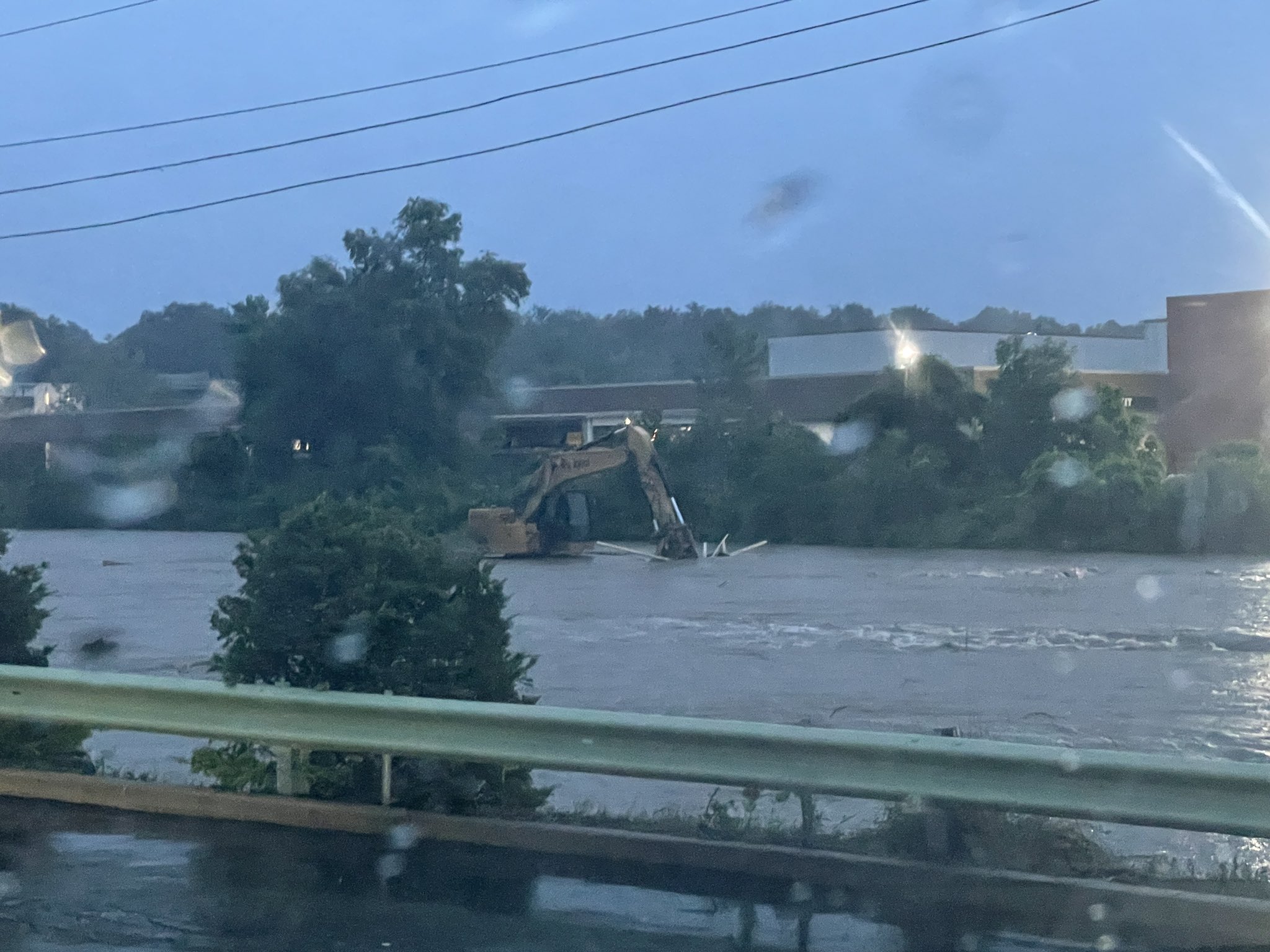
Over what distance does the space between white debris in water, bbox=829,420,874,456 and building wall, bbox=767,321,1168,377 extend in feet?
33.5

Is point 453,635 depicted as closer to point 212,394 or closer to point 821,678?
point 821,678

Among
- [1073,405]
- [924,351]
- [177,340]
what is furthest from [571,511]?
[177,340]

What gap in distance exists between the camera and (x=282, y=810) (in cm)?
747

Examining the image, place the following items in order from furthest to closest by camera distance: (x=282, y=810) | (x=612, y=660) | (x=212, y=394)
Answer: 1. (x=212, y=394)
2. (x=612, y=660)
3. (x=282, y=810)

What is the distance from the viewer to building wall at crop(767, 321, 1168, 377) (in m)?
57.2

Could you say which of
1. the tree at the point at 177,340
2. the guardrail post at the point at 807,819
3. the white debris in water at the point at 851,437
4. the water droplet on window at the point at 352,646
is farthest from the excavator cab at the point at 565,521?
the tree at the point at 177,340

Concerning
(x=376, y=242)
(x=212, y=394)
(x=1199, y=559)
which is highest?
(x=376, y=242)

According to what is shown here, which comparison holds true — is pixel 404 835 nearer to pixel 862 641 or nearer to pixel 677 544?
pixel 862 641

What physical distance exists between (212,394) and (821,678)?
179ft

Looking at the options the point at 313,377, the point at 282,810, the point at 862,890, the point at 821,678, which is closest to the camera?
the point at 862,890

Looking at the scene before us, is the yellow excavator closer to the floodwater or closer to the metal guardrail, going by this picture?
the floodwater

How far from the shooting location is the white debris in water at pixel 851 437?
45469mm

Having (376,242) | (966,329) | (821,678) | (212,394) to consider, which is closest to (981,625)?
(821,678)

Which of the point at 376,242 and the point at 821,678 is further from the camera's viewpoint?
the point at 376,242
